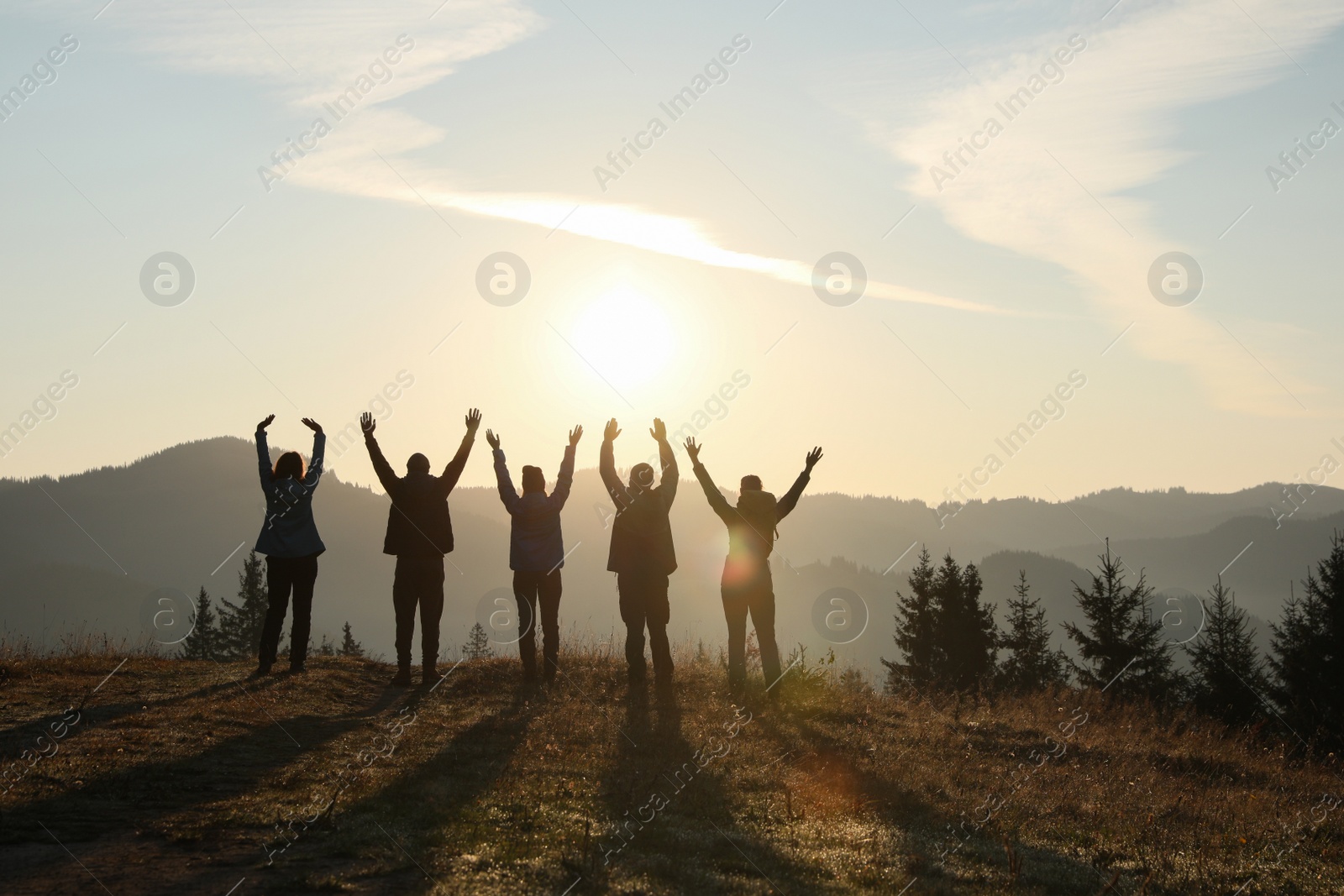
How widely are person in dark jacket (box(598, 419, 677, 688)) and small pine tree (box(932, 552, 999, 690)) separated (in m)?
38.7

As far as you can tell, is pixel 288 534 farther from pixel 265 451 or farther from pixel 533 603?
pixel 533 603

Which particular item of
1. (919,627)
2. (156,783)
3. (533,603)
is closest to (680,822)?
(156,783)

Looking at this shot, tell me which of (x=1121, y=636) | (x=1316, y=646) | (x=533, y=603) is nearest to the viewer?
(x=533, y=603)

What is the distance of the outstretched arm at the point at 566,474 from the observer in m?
11.9

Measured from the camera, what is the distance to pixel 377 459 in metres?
11.7

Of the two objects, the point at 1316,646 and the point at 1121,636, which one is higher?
the point at 1316,646

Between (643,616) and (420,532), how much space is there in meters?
2.97

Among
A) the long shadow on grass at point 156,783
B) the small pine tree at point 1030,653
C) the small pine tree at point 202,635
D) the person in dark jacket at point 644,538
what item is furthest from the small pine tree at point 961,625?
the long shadow on grass at point 156,783

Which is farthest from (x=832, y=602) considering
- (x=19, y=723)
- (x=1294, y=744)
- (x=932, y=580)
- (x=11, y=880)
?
(x=932, y=580)

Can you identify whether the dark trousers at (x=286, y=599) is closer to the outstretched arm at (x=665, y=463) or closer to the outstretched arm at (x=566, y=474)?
the outstretched arm at (x=566, y=474)

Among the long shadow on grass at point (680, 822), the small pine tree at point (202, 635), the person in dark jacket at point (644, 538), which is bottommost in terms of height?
the small pine tree at point (202, 635)

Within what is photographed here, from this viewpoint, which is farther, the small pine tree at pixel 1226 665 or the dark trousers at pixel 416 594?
the small pine tree at pixel 1226 665

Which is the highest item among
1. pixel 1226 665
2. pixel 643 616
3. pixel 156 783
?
pixel 643 616

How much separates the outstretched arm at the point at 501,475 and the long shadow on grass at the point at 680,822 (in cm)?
324
